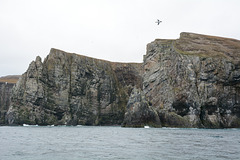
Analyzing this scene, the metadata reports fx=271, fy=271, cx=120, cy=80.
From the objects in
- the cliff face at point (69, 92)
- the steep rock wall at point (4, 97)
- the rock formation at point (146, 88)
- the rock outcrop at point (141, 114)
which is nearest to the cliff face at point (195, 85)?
the rock formation at point (146, 88)

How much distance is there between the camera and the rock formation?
112188mm

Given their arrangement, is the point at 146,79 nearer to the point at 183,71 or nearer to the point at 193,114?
the point at 183,71

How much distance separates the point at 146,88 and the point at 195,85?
88.7 feet

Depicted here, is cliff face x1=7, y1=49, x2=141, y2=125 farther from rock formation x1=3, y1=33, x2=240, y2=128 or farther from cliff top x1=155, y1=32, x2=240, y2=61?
cliff top x1=155, y1=32, x2=240, y2=61

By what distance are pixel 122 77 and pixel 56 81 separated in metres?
50.6

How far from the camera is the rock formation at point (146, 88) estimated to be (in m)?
112

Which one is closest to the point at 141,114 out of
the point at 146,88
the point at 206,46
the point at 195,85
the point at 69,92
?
the point at 195,85

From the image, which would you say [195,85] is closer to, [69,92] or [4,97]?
[69,92]

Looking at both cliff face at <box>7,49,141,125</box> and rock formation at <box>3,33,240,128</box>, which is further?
cliff face at <box>7,49,141,125</box>

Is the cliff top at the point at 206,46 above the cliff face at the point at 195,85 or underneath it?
above

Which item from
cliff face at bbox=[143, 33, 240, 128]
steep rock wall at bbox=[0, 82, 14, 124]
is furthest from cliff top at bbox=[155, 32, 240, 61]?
steep rock wall at bbox=[0, 82, 14, 124]

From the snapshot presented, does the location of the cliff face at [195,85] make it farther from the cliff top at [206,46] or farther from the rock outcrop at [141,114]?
the rock outcrop at [141,114]

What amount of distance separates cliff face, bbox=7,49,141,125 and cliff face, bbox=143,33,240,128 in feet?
132

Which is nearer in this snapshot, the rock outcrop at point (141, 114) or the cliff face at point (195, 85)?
the rock outcrop at point (141, 114)
